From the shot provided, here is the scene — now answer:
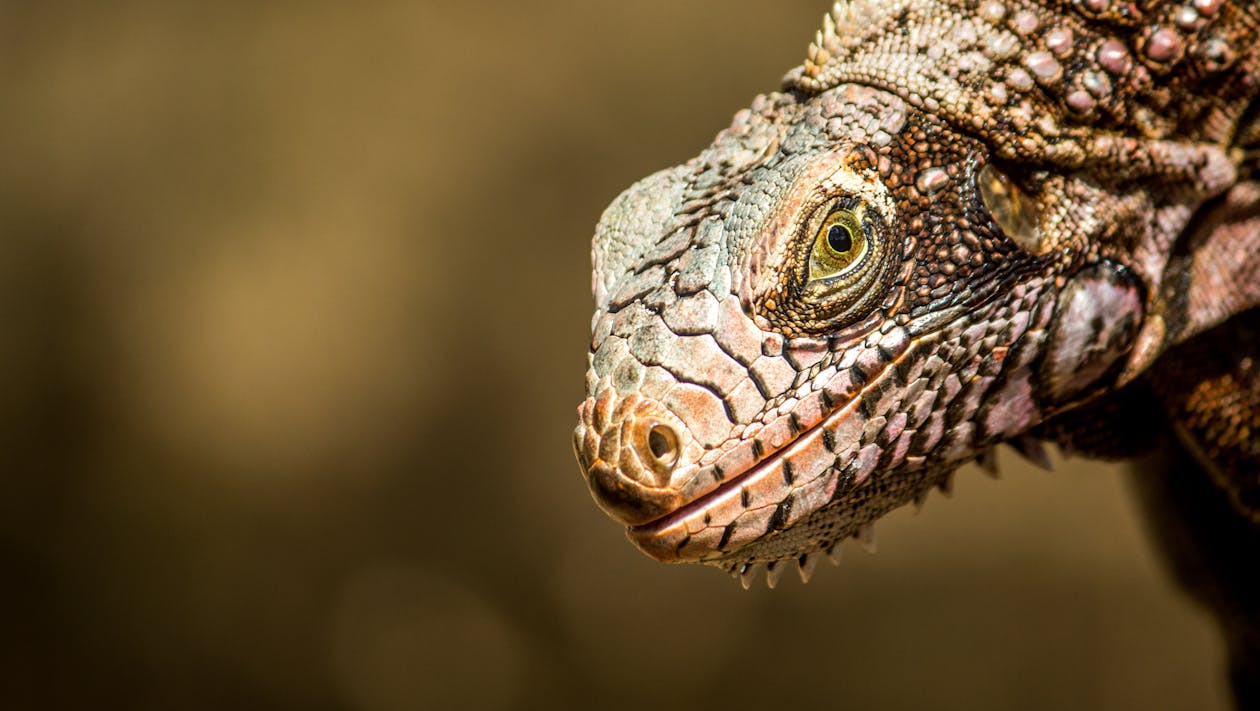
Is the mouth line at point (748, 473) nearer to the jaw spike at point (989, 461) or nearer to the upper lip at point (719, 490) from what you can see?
A: the upper lip at point (719, 490)

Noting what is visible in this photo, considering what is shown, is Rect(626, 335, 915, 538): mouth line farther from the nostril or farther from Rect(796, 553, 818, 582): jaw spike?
Rect(796, 553, 818, 582): jaw spike

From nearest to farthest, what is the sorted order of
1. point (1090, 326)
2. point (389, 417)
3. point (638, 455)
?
point (638, 455) < point (1090, 326) < point (389, 417)

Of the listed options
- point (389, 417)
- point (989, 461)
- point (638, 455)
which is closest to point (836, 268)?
point (638, 455)

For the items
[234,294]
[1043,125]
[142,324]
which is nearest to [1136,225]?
[1043,125]

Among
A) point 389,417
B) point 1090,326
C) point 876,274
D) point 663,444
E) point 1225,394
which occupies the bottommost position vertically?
point 1225,394

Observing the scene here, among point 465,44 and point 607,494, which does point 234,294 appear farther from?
point 607,494

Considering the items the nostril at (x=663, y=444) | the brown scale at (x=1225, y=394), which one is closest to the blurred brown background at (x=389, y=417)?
the brown scale at (x=1225, y=394)

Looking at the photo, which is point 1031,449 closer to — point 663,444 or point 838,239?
point 838,239

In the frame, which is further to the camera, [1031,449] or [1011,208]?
[1031,449]
